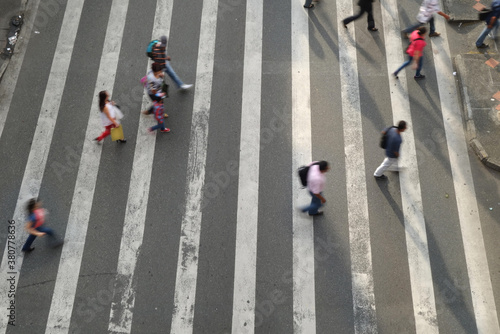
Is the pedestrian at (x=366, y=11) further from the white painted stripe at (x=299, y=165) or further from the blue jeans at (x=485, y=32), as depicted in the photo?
the blue jeans at (x=485, y=32)

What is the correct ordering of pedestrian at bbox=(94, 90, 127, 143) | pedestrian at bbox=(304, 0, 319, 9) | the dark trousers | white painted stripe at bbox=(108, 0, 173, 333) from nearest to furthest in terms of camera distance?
1. white painted stripe at bbox=(108, 0, 173, 333)
2. pedestrian at bbox=(94, 90, 127, 143)
3. the dark trousers
4. pedestrian at bbox=(304, 0, 319, 9)

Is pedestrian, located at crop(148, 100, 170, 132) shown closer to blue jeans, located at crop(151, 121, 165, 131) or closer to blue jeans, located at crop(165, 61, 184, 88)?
blue jeans, located at crop(151, 121, 165, 131)

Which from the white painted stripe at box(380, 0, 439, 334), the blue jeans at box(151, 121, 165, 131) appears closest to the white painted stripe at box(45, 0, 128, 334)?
the blue jeans at box(151, 121, 165, 131)

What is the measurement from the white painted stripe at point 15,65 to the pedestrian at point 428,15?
9671mm

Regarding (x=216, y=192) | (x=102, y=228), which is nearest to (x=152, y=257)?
(x=102, y=228)

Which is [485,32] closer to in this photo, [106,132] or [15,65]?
[106,132]

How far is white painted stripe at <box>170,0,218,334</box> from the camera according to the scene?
25.7 feet

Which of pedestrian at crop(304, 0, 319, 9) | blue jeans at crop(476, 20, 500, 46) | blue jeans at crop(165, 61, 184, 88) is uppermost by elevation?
pedestrian at crop(304, 0, 319, 9)

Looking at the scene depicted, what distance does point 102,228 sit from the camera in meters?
8.45

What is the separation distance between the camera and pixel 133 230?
27.7 feet

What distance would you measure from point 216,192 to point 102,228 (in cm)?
244

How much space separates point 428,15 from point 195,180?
6802mm

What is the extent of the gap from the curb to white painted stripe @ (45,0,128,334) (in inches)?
329

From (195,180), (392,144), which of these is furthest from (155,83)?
(392,144)
